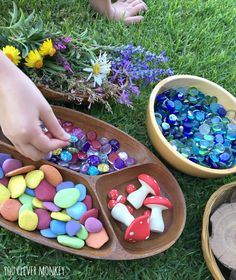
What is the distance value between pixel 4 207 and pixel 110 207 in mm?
275

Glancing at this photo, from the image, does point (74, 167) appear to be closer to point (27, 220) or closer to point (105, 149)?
point (105, 149)

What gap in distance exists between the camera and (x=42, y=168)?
3.52ft

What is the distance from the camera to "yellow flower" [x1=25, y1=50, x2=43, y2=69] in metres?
1.20

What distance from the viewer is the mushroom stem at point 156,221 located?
1.10 meters

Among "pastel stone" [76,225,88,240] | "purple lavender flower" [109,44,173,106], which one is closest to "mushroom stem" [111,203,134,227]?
"pastel stone" [76,225,88,240]

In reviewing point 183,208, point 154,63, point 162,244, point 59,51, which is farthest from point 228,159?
point 59,51

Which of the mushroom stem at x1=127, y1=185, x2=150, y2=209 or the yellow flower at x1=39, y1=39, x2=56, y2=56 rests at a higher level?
the yellow flower at x1=39, y1=39, x2=56, y2=56

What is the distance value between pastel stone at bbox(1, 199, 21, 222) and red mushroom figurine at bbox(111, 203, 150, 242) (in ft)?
0.81

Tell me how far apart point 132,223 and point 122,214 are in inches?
2.4

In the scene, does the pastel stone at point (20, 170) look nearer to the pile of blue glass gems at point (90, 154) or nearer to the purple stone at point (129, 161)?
the pile of blue glass gems at point (90, 154)

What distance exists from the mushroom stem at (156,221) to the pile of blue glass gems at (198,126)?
20 centimetres

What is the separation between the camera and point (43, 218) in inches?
39.9

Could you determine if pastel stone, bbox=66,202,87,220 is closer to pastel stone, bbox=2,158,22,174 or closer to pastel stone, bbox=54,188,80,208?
pastel stone, bbox=54,188,80,208

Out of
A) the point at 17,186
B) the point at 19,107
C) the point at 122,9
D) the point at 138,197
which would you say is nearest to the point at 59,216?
the point at 17,186
